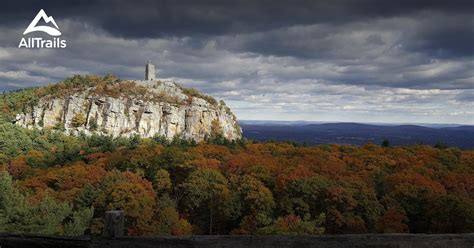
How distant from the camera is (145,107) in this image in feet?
418

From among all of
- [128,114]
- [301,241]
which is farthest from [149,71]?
[301,241]

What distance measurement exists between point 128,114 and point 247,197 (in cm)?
9353

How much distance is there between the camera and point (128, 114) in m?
127

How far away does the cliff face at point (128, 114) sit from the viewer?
125 m

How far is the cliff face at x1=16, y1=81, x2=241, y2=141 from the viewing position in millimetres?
125000

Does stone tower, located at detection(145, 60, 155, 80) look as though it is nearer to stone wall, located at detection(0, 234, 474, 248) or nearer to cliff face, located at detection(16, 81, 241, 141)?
cliff face, located at detection(16, 81, 241, 141)

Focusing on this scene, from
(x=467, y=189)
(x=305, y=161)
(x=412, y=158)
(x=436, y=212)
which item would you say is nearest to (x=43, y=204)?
(x=436, y=212)

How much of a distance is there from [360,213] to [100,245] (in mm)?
36253

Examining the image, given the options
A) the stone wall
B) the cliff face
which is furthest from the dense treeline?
the cliff face

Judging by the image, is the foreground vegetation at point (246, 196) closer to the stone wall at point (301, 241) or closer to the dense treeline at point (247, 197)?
the dense treeline at point (247, 197)

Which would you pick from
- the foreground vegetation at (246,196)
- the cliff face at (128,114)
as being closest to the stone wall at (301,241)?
the foreground vegetation at (246,196)

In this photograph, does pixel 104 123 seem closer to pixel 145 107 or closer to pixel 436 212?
pixel 145 107

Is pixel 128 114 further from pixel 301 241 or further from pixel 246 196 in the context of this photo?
pixel 301 241

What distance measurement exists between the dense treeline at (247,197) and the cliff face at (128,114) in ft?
207
